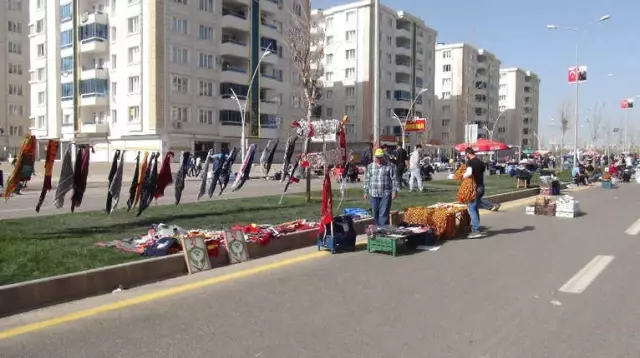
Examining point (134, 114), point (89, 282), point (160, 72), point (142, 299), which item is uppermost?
point (160, 72)

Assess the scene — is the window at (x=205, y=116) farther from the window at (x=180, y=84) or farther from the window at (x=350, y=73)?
the window at (x=350, y=73)

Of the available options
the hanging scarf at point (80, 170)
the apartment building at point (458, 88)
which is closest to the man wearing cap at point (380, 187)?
the hanging scarf at point (80, 170)

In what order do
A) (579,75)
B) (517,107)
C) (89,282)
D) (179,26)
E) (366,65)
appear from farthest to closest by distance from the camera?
(517,107), (366,65), (179,26), (579,75), (89,282)

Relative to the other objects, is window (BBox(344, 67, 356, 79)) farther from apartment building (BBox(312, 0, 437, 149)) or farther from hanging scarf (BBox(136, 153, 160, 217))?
hanging scarf (BBox(136, 153, 160, 217))

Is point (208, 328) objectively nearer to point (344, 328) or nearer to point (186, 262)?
point (344, 328)

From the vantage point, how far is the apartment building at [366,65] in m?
74.9

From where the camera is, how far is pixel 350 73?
7675 centimetres

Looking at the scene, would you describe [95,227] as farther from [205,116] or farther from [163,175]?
[205,116]

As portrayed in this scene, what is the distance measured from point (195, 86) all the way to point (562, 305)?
50.2m

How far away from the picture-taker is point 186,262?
7.55 meters

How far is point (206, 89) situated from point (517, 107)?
298ft

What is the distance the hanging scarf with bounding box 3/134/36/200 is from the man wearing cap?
6.12 metres

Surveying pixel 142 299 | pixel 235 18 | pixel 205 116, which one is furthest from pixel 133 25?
pixel 142 299

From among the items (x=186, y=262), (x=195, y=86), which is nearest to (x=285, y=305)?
(x=186, y=262)
